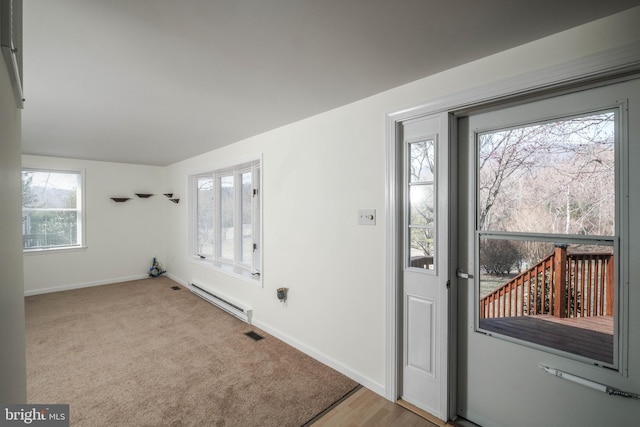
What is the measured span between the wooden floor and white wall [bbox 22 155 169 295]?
5071mm

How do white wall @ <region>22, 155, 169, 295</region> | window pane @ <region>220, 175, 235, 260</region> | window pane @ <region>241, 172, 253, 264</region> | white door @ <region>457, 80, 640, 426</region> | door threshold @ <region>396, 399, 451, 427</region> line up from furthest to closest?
white wall @ <region>22, 155, 169, 295</region>
window pane @ <region>220, 175, 235, 260</region>
window pane @ <region>241, 172, 253, 264</region>
door threshold @ <region>396, 399, 451, 427</region>
white door @ <region>457, 80, 640, 426</region>

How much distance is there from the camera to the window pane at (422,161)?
2.02m

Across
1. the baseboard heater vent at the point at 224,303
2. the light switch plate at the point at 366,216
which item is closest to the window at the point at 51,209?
the baseboard heater vent at the point at 224,303

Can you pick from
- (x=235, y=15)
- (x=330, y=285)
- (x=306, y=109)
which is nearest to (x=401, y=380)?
(x=330, y=285)

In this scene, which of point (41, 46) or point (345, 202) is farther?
point (345, 202)

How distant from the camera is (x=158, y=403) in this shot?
7.00 ft

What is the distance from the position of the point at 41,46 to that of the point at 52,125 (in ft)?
6.61

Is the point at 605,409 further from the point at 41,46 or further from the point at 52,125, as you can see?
the point at 52,125

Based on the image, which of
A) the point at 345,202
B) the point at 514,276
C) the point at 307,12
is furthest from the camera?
the point at 345,202

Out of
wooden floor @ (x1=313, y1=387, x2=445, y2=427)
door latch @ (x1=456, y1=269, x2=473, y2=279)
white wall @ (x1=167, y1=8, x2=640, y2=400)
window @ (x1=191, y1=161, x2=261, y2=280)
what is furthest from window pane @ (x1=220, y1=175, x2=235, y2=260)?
door latch @ (x1=456, y1=269, x2=473, y2=279)

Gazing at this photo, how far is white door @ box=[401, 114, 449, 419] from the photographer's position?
76.3 inches

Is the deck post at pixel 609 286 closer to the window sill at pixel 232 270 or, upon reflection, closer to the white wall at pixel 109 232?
the window sill at pixel 232 270

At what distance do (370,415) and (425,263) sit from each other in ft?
3.74

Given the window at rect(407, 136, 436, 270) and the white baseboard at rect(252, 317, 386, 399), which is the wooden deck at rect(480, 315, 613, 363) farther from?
the white baseboard at rect(252, 317, 386, 399)
